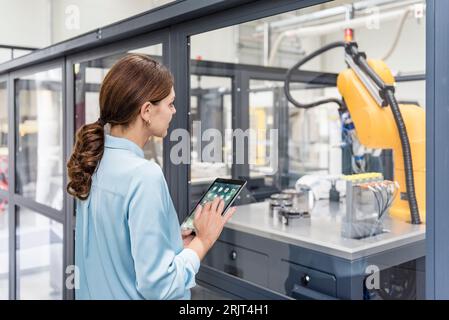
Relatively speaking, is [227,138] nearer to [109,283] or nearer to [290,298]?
[290,298]

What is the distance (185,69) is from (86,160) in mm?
553

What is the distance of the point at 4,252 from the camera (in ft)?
9.51

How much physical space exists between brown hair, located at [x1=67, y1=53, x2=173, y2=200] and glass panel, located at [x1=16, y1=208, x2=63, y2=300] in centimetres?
193

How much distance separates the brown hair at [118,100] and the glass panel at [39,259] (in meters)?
1.93

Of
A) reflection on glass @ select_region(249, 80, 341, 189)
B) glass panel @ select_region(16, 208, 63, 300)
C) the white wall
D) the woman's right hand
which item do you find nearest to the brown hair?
the woman's right hand

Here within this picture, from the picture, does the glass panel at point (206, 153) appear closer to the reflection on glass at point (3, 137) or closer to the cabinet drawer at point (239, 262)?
the cabinet drawer at point (239, 262)

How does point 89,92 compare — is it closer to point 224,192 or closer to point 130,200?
point 224,192

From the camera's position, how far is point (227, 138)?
5.74 ft

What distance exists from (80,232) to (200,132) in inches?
23.3

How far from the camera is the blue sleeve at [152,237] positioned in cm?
91

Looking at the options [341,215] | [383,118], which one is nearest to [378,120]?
[383,118]

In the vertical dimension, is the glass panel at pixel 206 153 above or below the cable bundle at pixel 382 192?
above

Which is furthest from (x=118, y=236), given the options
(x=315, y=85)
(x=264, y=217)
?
(x=315, y=85)

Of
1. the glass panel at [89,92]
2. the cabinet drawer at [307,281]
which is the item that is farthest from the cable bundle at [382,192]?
the glass panel at [89,92]
